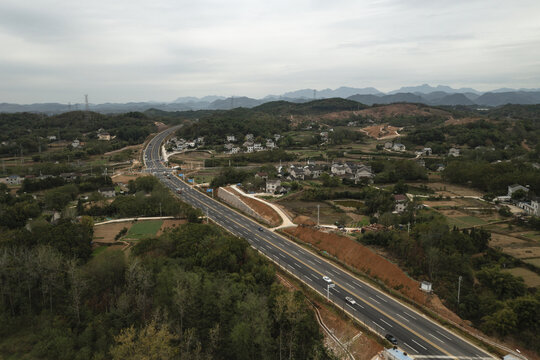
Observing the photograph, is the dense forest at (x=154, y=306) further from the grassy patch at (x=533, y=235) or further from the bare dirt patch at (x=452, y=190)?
the bare dirt patch at (x=452, y=190)

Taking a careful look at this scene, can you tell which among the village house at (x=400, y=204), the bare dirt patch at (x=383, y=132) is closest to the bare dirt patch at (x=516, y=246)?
the village house at (x=400, y=204)

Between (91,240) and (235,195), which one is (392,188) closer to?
(235,195)

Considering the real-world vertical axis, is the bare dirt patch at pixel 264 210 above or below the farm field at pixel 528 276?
above

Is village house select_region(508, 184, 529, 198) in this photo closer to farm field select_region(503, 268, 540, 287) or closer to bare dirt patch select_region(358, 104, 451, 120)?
farm field select_region(503, 268, 540, 287)

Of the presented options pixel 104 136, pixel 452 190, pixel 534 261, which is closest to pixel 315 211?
pixel 534 261

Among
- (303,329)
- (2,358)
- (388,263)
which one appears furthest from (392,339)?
(2,358)

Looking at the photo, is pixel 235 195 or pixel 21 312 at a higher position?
pixel 235 195
